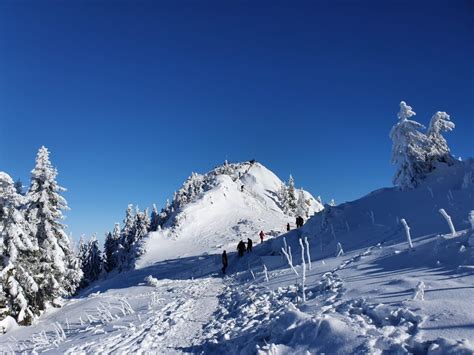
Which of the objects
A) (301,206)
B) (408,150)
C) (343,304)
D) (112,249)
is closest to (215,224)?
(301,206)

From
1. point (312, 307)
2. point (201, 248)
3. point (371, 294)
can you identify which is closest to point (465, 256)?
point (371, 294)

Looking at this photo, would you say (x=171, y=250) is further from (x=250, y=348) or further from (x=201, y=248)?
(x=250, y=348)

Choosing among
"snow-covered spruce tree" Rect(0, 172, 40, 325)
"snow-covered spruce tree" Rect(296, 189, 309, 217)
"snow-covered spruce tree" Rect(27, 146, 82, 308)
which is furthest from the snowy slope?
"snow-covered spruce tree" Rect(0, 172, 40, 325)

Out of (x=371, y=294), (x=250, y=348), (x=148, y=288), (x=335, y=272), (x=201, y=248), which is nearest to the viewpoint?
(x=250, y=348)

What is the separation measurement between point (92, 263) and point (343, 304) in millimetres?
81328

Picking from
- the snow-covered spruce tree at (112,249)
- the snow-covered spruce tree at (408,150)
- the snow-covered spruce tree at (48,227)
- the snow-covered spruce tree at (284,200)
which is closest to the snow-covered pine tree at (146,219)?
the snow-covered spruce tree at (112,249)

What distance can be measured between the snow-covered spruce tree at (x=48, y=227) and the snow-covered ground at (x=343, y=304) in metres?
1.89

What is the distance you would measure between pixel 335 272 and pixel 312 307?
13.4ft

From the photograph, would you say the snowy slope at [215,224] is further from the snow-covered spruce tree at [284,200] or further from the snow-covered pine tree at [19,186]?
the snow-covered pine tree at [19,186]

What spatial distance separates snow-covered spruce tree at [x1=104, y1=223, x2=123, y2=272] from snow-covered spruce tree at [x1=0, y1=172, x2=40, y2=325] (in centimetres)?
5253

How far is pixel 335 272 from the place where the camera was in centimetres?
1266

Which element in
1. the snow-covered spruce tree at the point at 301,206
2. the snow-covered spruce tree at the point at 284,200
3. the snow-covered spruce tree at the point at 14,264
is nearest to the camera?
the snow-covered spruce tree at the point at 14,264

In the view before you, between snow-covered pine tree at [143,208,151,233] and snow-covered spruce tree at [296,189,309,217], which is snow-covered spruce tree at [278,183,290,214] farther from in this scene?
snow-covered pine tree at [143,208,151,233]

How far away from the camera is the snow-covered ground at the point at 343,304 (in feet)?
20.7
